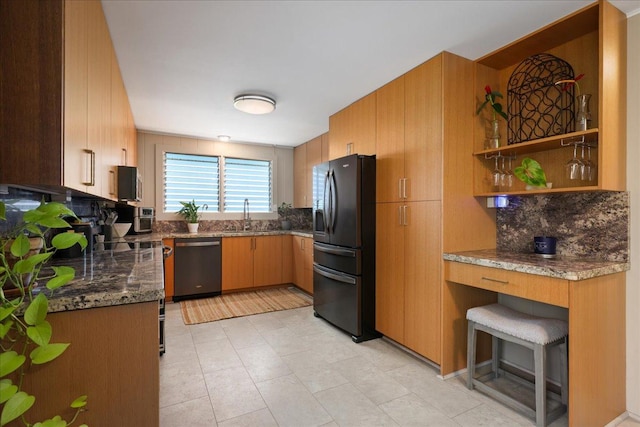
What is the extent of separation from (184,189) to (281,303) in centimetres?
233

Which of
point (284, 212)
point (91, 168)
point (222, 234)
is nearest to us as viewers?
point (91, 168)

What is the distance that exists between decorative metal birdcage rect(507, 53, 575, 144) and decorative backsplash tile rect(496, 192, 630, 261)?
481mm

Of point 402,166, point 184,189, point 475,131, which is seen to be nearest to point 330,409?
point 402,166

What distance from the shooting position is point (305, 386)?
219cm

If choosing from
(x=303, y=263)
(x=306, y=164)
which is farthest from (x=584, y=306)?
(x=306, y=164)

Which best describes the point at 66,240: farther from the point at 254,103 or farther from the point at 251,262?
the point at 251,262

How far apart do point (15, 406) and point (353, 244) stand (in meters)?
2.45

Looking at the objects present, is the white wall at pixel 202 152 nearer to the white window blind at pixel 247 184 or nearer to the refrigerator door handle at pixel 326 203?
the white window blind at pixel 247 184

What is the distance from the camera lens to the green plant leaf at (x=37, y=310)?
82cm

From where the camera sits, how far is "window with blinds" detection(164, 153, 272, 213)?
4.77 m

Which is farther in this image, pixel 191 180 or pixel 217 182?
pixel 217 182

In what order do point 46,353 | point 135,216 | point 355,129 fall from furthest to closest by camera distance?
point 135,216, point 355,129, point 46,353

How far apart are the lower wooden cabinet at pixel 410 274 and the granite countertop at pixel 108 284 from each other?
1858 mm

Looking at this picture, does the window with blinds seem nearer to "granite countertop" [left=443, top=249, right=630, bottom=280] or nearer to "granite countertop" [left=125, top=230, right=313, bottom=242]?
"granite countertop" [left=125, top=230, right=313, bottom=242]
